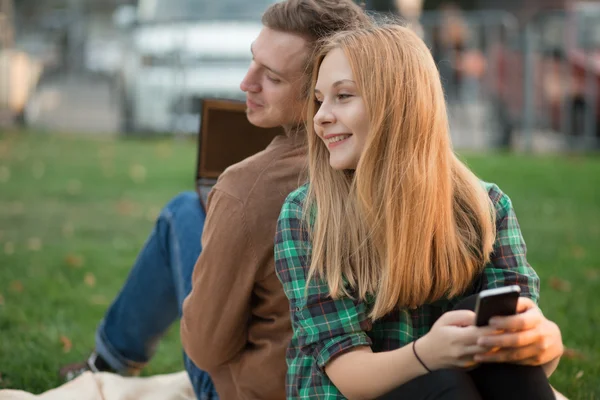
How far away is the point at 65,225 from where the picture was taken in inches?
272

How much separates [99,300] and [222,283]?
2729 mm

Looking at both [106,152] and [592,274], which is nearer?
[592,274]

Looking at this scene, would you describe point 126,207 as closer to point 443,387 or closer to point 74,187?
point 74,187

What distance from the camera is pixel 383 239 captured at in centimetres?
217

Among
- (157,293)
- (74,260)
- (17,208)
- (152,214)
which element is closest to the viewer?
(157,293)

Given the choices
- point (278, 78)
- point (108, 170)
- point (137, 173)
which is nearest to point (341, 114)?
point (278, 78)

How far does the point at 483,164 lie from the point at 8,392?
23.4ft

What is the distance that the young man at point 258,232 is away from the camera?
7.93ft

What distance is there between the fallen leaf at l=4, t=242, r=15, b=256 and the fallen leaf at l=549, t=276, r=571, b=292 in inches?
135

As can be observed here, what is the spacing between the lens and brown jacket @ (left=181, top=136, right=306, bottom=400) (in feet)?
7.91

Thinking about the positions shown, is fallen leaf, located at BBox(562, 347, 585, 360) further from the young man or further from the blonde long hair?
the blonde long hair

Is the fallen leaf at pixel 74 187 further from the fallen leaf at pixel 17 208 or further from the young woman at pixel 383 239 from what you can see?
the young woman at pixel 383 239

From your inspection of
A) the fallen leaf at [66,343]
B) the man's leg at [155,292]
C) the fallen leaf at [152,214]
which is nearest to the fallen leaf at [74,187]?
the fallen leaf at [152,214]

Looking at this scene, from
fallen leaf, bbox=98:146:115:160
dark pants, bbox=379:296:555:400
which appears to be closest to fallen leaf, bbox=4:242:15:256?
fallen leaf, bbox=98:146:115:160
